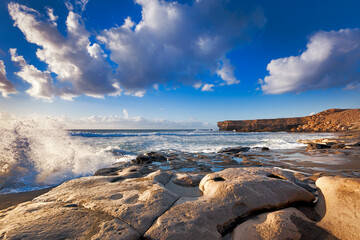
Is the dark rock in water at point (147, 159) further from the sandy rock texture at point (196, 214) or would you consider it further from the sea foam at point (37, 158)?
the sandy rock texture at point (196, 214)

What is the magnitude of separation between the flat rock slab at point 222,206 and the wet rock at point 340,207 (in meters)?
0.30

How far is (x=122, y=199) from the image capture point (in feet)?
7.16

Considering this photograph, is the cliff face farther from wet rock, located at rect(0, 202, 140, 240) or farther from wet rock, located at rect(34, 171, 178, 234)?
wet rock, located at rect(0, 202, 140, 240)

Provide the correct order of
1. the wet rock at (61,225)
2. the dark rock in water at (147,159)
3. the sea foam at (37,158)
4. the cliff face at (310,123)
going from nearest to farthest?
the wet rock at (61,225) → the sea foam at (37,158) → the dark rock in water at (147,159) → the cliff face at (310,123)

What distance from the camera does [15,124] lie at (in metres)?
Result: 6.62

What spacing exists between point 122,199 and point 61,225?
720 millimetres

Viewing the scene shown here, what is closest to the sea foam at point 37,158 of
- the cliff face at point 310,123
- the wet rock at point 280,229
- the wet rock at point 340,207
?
the wet rock at point 280,229

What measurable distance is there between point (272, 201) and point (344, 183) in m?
0.95

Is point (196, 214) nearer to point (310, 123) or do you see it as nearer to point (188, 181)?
Answer: point (188, 181)

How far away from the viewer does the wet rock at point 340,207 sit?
1645 mm

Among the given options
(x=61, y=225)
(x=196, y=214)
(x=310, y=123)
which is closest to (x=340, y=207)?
(x=196, y=214)

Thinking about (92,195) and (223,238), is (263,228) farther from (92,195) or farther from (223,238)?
(92,195)

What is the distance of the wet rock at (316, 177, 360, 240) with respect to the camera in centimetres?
164

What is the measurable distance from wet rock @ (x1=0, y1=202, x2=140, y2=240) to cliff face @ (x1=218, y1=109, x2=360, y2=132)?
141 feet
